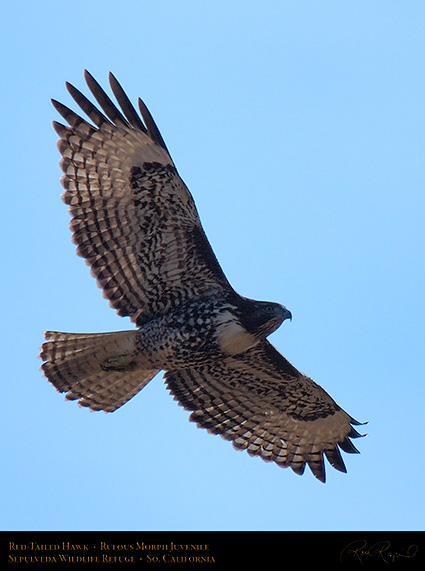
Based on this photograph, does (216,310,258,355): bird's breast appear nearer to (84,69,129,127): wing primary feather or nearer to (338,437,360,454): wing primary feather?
(338,437,360,454): wing primary feather

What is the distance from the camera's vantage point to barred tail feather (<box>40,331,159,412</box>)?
12383mm

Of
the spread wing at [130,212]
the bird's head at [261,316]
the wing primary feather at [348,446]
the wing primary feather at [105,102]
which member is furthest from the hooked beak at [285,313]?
the wing primary feather at [105,102]

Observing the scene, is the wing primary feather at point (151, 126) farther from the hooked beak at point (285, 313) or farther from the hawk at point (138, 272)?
the hooked beak at point (285, 313)

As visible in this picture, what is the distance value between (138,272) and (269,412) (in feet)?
7.88

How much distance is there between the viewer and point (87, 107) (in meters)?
11.9

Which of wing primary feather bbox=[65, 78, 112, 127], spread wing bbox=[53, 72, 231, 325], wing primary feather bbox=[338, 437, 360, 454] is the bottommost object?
wing primary feather bbox=[338, 437, 360, 454]

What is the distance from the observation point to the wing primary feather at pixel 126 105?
11844 mm

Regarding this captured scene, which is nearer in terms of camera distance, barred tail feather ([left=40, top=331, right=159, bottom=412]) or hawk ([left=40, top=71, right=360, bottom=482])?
hawk ([left=40, top=71, right=360, bottom=482])

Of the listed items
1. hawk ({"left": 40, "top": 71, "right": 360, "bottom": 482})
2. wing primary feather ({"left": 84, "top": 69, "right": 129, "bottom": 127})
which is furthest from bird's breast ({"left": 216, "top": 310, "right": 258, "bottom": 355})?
wing primary feather ({"left": 84, "top": 69, "right": 129, "bottom": 127})

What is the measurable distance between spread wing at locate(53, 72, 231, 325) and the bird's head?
0.40 meters

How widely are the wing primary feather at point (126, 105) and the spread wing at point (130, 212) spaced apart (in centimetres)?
1

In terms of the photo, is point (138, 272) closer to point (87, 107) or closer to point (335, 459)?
point (87, 107)
